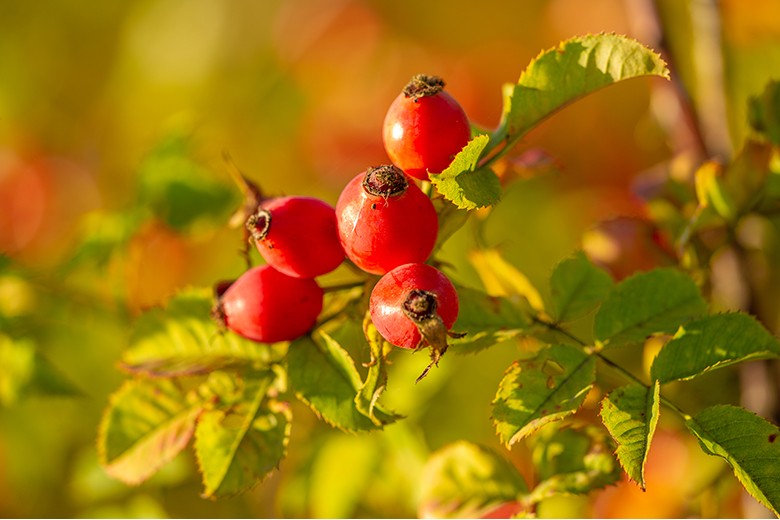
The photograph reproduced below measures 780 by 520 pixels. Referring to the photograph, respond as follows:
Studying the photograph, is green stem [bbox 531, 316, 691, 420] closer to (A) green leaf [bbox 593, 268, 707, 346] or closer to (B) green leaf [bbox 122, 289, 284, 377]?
(A) green leaf [bbox 593, 268, 707, 346]

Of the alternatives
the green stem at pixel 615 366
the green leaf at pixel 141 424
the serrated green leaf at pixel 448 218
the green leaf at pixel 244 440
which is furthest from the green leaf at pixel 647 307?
the green leaf at pixel 141 424

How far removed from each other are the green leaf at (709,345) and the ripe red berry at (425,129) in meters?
0.46

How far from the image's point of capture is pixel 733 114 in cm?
248

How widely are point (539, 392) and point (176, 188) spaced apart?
57.1 inches

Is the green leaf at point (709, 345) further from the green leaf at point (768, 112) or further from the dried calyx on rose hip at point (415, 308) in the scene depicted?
the green leaf at point (768, 112)

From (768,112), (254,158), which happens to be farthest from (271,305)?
(254,158)

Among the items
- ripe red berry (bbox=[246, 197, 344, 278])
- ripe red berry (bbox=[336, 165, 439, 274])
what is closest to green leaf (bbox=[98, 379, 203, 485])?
ripe red berry (bbox=[246, 197, 344, 278])

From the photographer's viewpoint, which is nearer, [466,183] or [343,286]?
[466,183]

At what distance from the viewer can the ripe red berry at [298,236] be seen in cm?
125

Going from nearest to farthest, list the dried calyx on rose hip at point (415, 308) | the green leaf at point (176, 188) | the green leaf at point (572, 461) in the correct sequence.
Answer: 1. the dried calyx on rose hip at point (415, 308)
2. the green leaf at point (572, 461)
3. the green leaf at point (176, 188)

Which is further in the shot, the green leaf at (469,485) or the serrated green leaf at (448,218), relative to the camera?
the green leaf at (469,485)

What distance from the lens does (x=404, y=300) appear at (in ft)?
3.51

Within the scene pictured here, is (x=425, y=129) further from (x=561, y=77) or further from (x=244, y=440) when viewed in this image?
(x=244, y=440)

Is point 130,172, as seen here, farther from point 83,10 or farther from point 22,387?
point 22,387
